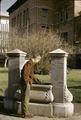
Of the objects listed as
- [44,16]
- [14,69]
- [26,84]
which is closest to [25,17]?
[44,16]

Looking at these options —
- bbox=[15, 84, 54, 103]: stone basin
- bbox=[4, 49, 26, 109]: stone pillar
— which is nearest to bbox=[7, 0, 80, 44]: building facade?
bbox=[4, 49, 26, 109]: stone pillar

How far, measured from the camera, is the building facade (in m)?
47.5

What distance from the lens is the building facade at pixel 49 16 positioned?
47.5 m

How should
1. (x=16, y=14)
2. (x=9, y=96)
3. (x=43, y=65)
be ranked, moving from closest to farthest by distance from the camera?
(x=9, y=96) < (x=43, y=65) < (x=16, y=14)

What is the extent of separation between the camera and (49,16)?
2079 inches

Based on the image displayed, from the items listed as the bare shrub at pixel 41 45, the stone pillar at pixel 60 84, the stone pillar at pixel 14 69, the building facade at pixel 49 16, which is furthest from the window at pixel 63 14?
the stone pillar at pixel 60 84

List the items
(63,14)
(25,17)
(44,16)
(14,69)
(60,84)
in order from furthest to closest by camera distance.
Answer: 1. (25,17)
2. (44,16)
3. (63,14)
4. (14,69)
5. (60,84)

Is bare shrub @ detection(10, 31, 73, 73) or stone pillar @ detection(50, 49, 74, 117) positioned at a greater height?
bare shrub @ detection(10, 31, 73, 73)

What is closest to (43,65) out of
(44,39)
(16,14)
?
(44,39)

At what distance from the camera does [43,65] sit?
29.0m

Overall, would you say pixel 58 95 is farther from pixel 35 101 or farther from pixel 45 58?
pixel 45 58

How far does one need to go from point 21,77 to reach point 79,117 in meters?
2.05

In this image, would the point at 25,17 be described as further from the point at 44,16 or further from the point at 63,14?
the point at 63,14

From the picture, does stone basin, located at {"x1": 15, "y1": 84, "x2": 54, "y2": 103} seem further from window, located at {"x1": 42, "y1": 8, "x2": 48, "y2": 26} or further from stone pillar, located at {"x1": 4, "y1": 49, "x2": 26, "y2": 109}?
window, located at {"x1": 42, "y1": 8, "x2": 48, "y2": 26}
